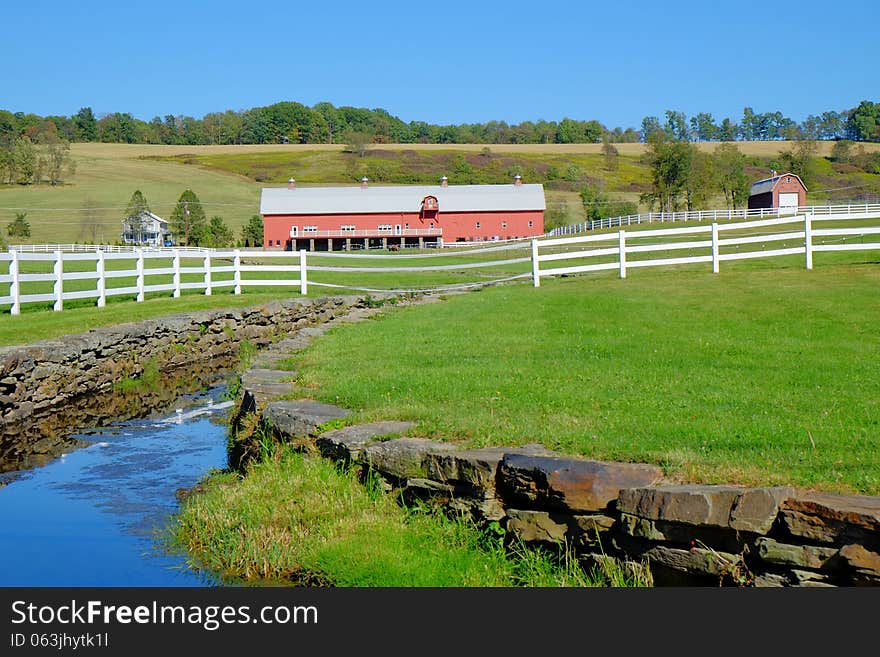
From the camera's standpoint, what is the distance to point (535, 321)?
509 inches

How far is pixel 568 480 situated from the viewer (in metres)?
5.27

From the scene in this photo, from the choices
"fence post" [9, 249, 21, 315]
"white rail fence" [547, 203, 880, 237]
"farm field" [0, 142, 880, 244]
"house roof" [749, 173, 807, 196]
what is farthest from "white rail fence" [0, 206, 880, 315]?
"farm field" [0, 142, 880, 244]

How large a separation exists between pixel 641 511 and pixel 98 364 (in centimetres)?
1071

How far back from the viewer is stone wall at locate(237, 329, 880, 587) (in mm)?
4438

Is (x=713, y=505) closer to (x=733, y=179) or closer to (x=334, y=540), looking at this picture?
(x=334, y=540)

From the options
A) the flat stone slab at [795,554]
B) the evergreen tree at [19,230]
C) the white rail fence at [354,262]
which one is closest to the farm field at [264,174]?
the evergreen tree at [19,230]

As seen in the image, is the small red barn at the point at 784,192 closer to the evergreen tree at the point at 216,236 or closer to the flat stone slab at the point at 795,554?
the evergreen tree at the point at 216,236

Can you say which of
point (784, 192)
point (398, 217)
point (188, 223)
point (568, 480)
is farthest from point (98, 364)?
point (188, 223)

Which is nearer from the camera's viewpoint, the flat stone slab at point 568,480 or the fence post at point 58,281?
the flat stone slab at point 568,480

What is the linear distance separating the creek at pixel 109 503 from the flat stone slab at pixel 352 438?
1.26m

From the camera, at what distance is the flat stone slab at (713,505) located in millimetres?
4586

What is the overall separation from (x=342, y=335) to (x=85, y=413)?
3.52 metres

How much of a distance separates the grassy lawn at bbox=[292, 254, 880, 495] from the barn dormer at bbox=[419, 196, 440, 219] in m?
67.5
